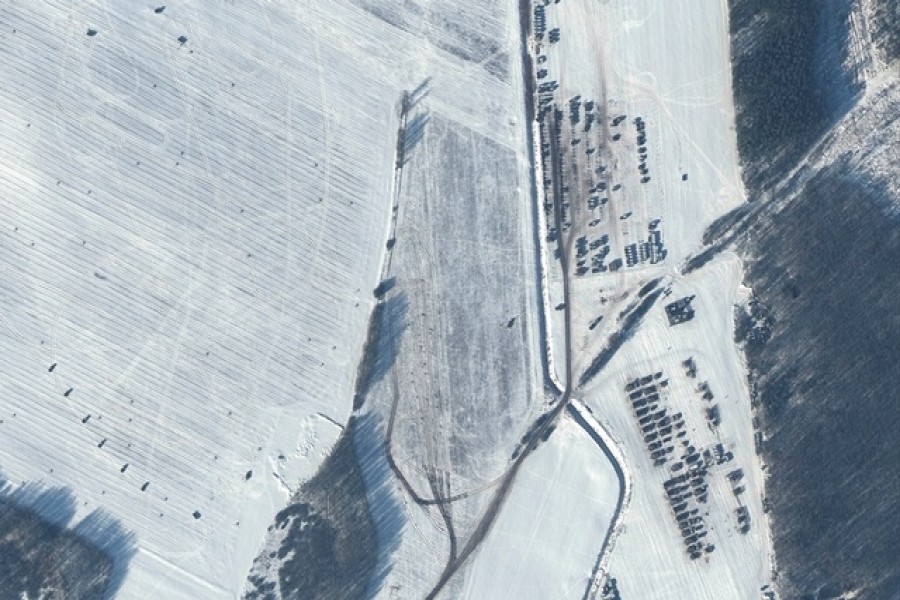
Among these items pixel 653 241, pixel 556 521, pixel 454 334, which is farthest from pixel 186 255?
pixel 653 241

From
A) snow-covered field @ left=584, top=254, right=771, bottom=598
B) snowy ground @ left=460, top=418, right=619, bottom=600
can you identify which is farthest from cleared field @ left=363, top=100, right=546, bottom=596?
snow-covered field @ left=584, top=254, right=771, bottom=598

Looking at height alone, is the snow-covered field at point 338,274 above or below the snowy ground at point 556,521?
above

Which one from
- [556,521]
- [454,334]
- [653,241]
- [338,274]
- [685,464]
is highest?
[653,241]

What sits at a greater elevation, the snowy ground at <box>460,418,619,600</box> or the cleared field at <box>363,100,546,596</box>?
the cleared field at <box>363,100,546,596</box>

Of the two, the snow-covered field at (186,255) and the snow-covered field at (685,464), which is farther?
the snow-covered field at (685,464)

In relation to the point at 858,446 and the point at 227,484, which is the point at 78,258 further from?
the point at 858,446

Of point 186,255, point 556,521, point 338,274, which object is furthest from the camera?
point 556,521

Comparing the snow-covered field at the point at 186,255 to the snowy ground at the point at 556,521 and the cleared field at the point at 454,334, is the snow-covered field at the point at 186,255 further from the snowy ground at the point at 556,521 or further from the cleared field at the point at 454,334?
the snowy ground at the point at 556,521

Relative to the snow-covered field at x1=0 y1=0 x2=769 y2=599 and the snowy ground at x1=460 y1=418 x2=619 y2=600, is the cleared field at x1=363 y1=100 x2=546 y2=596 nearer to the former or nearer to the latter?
the snow-covered field at x1=0 y1=0 x2=769 y2=599

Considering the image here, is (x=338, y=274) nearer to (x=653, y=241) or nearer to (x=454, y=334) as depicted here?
(x=454, y=334)

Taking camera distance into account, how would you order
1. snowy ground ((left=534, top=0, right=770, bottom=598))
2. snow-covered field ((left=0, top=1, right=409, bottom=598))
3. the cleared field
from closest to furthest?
snow-covered field ((left=0, top=1, right=409, bottom=598))
the cleared field
snowy ground ((left=534, top=0, right=770, bottom=598))

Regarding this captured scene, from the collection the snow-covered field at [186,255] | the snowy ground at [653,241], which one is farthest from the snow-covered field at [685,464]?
the snow-covered field at [186,255]
